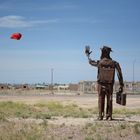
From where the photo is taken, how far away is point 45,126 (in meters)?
15.9

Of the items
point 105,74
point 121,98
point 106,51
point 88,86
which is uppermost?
point 106,51

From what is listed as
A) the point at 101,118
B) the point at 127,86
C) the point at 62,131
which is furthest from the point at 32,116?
the point at 127,86

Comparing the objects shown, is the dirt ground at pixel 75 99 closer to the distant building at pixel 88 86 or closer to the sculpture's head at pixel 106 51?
the sculpture's head at pixel 106 51

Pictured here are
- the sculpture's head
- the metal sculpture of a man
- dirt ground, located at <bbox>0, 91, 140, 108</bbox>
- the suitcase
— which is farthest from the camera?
dirt ground, located at <bbox>0, 91, 140, 108</bbox>

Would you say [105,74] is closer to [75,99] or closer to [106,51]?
[106,51]

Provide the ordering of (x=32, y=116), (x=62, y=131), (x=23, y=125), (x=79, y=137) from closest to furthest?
1. (x=79, y=137)
2. (x=62, y=131)
3. (x=23, y=125)
4. (x=32, y=116)

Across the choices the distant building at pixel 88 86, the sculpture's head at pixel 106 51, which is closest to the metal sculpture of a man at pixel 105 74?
the sculpture's head at pixel 106 51

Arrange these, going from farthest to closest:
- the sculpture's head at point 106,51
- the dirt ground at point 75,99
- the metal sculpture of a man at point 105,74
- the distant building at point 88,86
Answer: the distant building at point 88,86
the dirt ground at point 75,99
the sculpture's head at point 106,51
the metal sculpture of a man at point 105,74

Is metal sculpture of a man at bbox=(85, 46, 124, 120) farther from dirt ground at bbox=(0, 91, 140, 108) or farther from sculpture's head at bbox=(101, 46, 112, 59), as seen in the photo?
dirt ground at bbox=(0, 91, 140, 108)

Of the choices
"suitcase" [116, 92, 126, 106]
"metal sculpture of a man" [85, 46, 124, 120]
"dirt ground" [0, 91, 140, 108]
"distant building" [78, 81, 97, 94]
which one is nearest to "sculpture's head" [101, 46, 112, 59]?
"metal sculpture of a man" [85, 46, 124, 120]

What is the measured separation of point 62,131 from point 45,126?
3.41 ft

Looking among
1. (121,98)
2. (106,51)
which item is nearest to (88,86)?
(121,98)

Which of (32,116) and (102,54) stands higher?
→ (102,54)

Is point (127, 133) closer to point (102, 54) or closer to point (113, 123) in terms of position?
point (113, 123)
